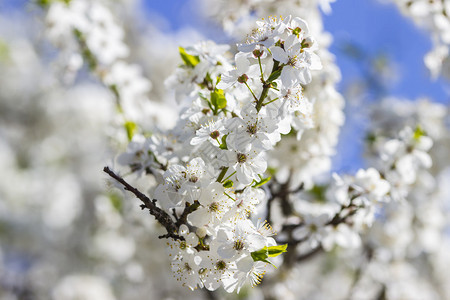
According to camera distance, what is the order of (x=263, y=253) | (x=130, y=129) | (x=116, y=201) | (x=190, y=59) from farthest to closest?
(x=116, y=201) < (x=130, y=129) < (x=190, y=59) < (x=263, y=253)

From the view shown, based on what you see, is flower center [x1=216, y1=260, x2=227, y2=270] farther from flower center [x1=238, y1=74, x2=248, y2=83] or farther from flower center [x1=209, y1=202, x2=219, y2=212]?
flower center [x1=238, y1=74, x2=248, y2=83]

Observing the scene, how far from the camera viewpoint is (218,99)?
1319 mm

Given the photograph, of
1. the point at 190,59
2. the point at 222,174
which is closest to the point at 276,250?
the point at 222,174

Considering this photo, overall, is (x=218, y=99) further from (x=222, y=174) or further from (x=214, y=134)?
(x=222, y=174)

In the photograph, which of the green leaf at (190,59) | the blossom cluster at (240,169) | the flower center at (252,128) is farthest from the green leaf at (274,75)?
the green leaf at (190,59)

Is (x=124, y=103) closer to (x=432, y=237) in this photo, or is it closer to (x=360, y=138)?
(x=360, y=138)

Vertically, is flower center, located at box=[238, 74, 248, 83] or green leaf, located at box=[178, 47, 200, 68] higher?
green leaf, located at box=[178, 47, 200, 68]

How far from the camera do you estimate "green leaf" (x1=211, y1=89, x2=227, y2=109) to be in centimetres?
132

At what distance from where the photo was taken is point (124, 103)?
2676 mm

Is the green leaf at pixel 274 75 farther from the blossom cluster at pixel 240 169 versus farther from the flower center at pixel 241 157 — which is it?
the flower center at pixel 241 157

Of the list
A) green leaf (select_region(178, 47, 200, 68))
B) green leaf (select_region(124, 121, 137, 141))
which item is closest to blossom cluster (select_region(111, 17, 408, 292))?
green leaf (select_region(178, 47, 200, 68))

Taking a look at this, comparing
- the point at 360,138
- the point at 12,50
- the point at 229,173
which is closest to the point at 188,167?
the point at 229,173

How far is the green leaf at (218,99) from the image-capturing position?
1.32m

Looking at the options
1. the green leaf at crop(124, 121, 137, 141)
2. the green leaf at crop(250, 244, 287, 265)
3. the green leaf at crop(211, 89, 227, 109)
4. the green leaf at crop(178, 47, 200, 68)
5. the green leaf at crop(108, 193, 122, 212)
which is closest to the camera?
the green leaf at crop(250, 244, 287, 265)
